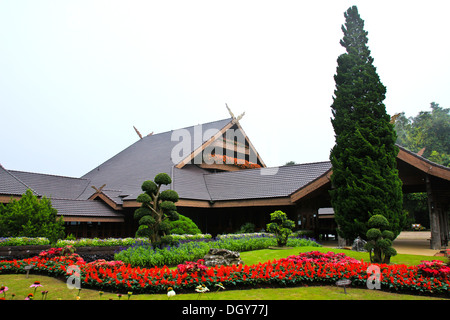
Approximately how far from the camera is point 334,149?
1391cm

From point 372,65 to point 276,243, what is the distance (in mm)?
7973

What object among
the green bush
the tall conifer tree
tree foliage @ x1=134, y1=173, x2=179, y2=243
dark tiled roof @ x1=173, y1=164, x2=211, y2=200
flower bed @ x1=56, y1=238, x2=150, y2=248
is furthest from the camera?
dark tiled roof @ x1=173, y1=164, x2=211, y2=200

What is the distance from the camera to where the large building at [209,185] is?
15.7 meters

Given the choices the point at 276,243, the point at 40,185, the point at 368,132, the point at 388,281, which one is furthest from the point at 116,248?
the point at 40,185

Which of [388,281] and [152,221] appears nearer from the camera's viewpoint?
[388,281]

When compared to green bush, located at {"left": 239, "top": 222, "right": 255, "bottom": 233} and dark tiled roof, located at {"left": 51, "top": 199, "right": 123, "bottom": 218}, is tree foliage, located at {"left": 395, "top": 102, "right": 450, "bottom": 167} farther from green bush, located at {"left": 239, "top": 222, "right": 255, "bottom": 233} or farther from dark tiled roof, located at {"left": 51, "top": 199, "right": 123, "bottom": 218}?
dark tiled roof, located at {"left": 51, "top": 199, "right": 123, "bottom": 218}

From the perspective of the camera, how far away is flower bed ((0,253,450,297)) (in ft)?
21.2

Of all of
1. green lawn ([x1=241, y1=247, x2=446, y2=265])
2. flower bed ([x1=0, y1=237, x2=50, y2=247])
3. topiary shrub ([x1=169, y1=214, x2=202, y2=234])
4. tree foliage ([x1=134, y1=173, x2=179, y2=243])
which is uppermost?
tree foliage ([x1=134, y1=173, x2=179, y2=243])

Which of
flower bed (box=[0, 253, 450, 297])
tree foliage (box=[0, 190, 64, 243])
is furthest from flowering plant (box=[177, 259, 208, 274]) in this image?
tree foliage (box=[0, 190, 64, 243])

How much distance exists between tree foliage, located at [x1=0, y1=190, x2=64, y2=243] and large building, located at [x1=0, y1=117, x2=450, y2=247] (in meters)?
3.09

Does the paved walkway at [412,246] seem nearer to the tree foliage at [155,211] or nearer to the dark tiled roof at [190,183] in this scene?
the dark tiled roof at [190,183]

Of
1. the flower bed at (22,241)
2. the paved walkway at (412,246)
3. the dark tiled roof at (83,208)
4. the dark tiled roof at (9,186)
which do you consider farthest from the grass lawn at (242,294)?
the dark tiled roof at (83,208)
